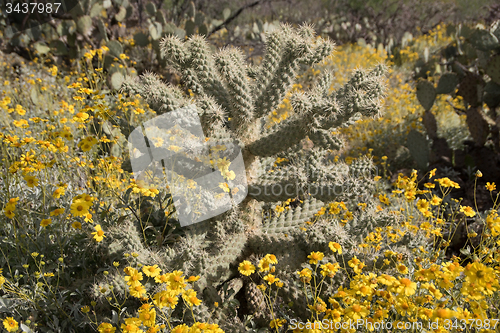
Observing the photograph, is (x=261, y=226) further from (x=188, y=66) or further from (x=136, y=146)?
(x=188, y=66)

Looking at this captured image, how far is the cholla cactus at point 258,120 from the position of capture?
214cm

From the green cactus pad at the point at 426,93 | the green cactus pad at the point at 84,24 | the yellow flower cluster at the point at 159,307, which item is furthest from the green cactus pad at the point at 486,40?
the green cactus pad at the point at 84,24

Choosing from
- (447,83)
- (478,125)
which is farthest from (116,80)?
(478,125)

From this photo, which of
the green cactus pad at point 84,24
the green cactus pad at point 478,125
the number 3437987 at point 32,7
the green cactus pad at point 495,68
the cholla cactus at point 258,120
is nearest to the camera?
the cholla cactus at point 258,120

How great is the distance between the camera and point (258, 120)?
2533mm

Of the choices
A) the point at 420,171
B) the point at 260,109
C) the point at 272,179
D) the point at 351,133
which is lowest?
the point at 420,171

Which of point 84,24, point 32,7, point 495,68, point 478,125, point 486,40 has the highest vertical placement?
point 32,7

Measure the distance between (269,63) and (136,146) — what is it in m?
1.06

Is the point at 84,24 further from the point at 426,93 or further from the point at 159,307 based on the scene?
the point at 159,307

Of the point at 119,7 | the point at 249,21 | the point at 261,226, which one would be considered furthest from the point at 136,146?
the point at 249,21

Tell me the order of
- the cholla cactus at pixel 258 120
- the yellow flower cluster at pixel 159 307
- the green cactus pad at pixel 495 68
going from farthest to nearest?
the green cactus pad at pixel 495 68 → the cholla cactus at pixel 258 120 → the yellow flower cluster at pixel 159 307

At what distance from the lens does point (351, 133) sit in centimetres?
514

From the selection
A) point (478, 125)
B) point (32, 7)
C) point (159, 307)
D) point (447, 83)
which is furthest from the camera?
point (32, 7)

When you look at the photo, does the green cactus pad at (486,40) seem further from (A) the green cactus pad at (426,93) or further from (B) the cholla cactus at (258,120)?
(B) the cholla cactus at (258,120)
